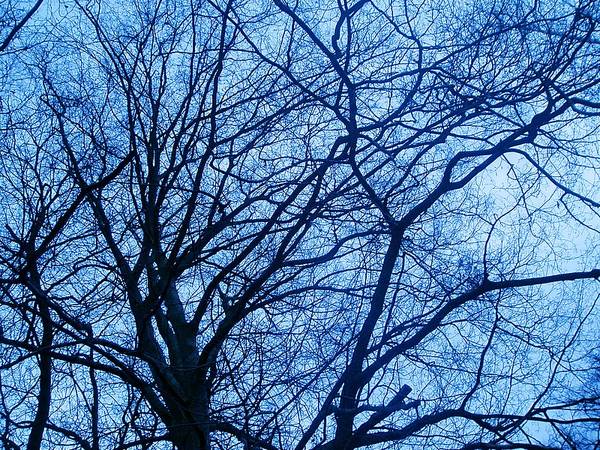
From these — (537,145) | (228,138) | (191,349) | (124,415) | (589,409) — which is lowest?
(589,409)

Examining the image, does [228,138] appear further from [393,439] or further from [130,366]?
[393,439]

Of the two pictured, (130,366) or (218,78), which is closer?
(130,366)

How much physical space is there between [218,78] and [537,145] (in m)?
2.20

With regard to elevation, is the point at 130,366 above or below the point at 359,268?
below

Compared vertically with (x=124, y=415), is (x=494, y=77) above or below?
above

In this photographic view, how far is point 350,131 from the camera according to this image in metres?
4.85

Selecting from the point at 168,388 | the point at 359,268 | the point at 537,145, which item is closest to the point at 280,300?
the point at 359,268

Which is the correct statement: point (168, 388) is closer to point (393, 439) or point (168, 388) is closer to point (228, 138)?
point (393, 439)

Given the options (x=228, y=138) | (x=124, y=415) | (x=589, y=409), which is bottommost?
(x=589, y=409)

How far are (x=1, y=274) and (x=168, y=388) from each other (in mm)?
1249

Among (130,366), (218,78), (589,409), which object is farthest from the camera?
(218,78)

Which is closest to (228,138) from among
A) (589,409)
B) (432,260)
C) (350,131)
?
(350,131)

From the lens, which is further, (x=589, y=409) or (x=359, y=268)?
(x=359, y=268)

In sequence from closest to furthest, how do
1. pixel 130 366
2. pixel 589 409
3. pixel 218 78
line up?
pixel 589 409 < pixel 130 366 < pixel 218 78
